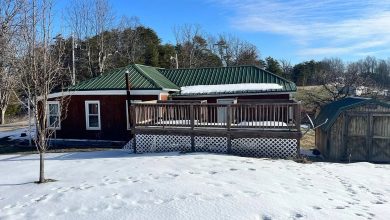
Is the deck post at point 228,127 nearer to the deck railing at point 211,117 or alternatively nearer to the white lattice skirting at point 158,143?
the deck railing at point 211,117

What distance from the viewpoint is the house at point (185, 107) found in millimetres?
12469

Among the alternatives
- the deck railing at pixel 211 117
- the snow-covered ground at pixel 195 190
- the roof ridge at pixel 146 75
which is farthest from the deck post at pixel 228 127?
the roof ridge at pixel 146 75

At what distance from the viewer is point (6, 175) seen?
10078mm

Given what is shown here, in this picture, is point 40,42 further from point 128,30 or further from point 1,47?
point 128,30

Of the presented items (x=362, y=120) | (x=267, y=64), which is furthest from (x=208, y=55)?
(x=362, y=120)

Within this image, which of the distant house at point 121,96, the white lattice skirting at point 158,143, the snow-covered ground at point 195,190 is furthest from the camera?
the distant house at point 121,96

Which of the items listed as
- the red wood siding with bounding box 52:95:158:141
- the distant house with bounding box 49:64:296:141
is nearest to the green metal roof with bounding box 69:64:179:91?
the distant house with bounding box 49:64:296:141

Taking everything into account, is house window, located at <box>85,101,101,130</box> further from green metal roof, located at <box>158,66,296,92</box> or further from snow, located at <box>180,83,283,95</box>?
green metal roof, located at <box>158,66,296,92</box>

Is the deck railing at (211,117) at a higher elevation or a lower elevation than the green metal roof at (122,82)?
lower

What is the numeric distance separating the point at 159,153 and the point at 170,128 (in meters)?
1.03

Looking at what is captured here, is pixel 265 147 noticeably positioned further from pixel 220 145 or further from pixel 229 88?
pixel 229 88

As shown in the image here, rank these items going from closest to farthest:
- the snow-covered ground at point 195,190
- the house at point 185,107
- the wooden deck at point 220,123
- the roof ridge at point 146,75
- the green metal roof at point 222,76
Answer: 1. the snow-covered ground at point 195,190
2. the wooden deck at point 220,123
3. the house at point 185,107
4. the roof ridge at point 146,75
5. the green metal roof at point 222,76

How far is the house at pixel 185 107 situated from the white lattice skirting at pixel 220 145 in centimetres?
4

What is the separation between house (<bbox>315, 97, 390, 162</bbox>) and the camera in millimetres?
14531
